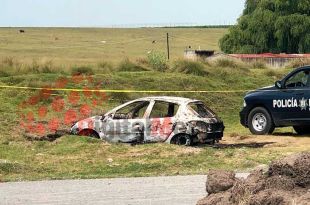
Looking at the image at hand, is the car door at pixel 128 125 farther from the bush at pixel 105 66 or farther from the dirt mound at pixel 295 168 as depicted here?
the bush at pixel 105 66

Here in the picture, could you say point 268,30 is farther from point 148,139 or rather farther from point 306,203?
point 306,203

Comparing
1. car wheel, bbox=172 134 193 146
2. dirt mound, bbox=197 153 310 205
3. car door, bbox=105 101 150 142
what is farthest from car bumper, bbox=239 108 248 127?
dirt mound, bbox=197 153 310 205

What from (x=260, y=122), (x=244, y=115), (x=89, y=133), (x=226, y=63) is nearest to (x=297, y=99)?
(x=260, y=122)

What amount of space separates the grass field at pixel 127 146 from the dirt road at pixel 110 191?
2.72 feet

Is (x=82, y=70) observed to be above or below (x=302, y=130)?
above

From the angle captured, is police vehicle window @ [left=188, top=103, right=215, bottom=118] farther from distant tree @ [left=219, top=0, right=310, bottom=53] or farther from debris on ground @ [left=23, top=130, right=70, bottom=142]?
distant tree @ [left=219, top=0, right=310, bottom=53]

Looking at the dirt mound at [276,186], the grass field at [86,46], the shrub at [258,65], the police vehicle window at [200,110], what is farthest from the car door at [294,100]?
the grass field at [86,46]

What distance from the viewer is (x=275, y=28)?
176 feet

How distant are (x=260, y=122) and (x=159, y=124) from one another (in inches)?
172

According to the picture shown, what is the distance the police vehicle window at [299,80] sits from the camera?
18.4 meters

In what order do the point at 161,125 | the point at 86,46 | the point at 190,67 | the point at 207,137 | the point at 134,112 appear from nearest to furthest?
the point at 207,137, the point at 161,125, the point at 134,112, the point at 190,67, the point at 86,46

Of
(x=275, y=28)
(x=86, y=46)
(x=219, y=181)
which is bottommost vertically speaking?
(x=86, y=46)

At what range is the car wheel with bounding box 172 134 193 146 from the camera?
15.8 meters

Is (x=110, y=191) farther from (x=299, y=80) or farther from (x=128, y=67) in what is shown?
(x=128, y=67)
